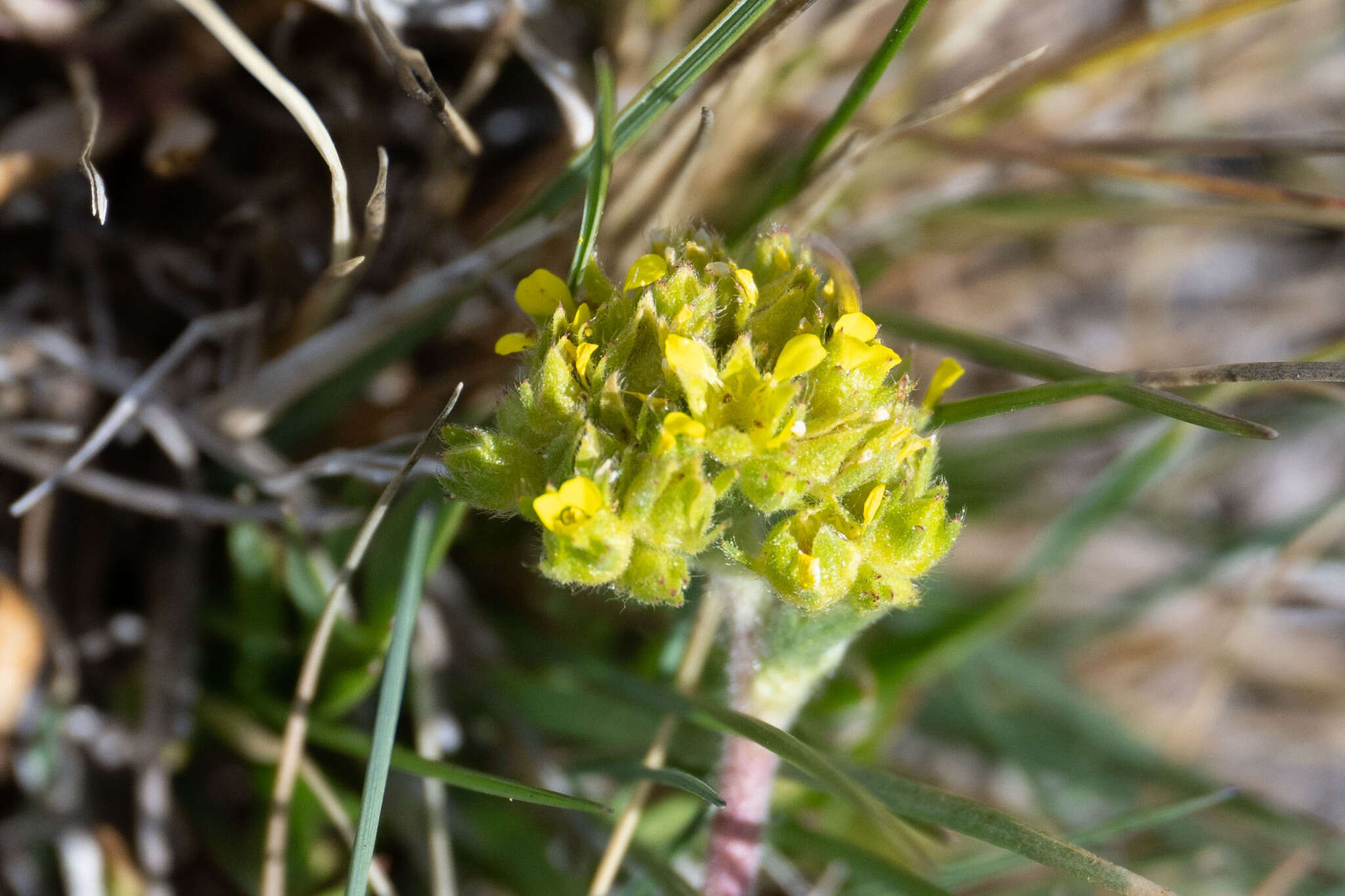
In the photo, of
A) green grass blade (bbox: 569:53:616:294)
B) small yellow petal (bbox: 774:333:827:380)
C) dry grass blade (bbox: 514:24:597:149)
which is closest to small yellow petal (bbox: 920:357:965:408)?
small yellow petal (bbox: 774:333:827:380)

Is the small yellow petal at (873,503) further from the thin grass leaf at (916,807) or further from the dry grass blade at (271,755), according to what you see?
the dry grass blade at (271,755)

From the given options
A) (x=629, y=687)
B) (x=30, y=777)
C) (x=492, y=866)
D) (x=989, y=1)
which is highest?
(x=989, y=1)

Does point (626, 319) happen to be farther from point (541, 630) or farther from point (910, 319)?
point (541, 630)

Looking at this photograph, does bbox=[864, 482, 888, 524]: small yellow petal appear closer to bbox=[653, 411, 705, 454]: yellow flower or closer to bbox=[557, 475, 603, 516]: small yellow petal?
bbox=[653, 411, 705, 454]: yellow flower

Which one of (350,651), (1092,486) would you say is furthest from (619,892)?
(1092,486)

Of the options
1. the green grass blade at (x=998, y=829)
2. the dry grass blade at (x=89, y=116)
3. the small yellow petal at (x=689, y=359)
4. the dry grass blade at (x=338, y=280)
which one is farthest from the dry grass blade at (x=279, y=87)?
the green grass blade at (x=998, y=829)
